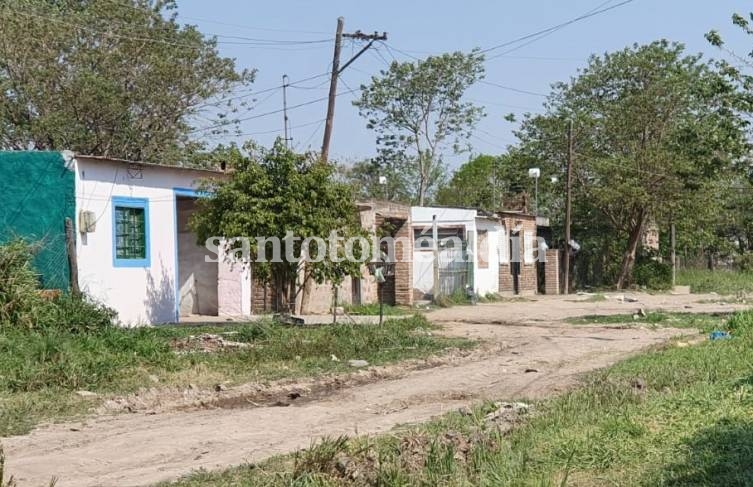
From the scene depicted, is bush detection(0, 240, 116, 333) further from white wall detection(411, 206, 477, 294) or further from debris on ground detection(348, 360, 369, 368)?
white wall detection(411, 206, 477, 294)

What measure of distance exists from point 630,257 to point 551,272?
4060 millimetres

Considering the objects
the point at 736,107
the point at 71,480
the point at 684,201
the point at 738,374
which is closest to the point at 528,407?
the point at 738,374

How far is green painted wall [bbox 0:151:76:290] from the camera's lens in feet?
55.9

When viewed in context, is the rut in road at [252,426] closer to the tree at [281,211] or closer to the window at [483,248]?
the tree at [281,211]

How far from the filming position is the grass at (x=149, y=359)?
10355 mm

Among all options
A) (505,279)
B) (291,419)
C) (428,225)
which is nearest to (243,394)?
(291,419)

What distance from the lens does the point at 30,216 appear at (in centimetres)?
1709

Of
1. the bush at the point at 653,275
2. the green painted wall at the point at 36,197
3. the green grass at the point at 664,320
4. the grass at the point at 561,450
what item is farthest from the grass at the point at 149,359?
the bush at the point at 653,275

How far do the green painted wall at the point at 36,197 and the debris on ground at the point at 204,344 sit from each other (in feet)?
12.9

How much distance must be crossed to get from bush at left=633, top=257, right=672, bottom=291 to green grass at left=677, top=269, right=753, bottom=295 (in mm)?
1235

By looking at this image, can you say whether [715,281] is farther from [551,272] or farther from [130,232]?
[130,232]

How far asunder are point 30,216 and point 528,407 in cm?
1194

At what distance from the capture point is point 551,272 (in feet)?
124

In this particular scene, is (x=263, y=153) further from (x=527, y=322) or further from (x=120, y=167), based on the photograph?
(x=527, y=322)
